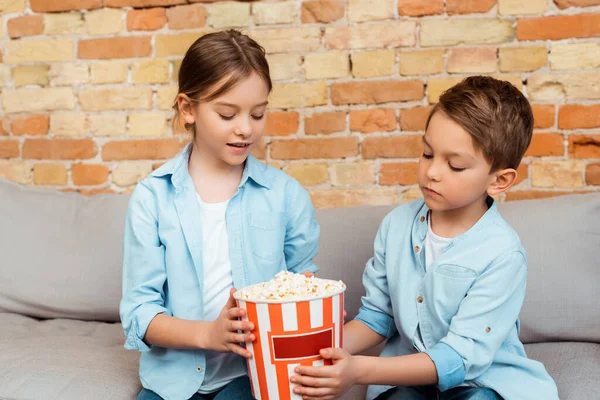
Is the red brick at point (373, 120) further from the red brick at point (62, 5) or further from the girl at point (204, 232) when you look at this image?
the red brick at point (62, 5)

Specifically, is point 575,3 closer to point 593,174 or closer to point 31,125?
point 593,174

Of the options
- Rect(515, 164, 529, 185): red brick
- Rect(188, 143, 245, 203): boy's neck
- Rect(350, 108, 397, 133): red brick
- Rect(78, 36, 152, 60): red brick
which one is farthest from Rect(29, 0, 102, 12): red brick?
Rect(515, 164, 529, 185): red brick

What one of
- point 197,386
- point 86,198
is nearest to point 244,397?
point 197,386

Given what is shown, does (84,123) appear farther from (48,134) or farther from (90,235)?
(90,235)

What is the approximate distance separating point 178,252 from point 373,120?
1.04 meters

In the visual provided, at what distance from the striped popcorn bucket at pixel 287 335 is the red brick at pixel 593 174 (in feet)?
4.47

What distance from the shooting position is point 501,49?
2.23m

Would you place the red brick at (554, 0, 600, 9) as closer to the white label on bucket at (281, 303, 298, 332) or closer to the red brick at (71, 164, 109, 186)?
the white label on bucket at (281, 303, 298, 332)

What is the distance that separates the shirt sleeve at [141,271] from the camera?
146cm

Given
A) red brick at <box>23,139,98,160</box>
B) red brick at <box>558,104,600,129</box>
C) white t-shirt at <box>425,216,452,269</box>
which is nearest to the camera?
white t-shirt at <box>425,216,452,269</box>

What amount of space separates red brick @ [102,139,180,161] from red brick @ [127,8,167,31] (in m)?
0.42

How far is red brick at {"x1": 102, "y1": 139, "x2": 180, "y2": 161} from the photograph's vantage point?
2483 millimetres

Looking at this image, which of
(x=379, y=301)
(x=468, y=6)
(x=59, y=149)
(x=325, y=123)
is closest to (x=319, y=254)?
(x=379, y=301)

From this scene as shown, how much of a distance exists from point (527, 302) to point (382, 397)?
573mm
